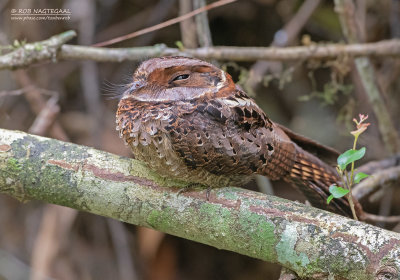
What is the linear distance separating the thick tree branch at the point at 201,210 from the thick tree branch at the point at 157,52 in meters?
0.60

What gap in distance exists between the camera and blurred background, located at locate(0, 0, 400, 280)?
10.5ft

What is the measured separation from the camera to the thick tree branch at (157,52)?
7.13ft

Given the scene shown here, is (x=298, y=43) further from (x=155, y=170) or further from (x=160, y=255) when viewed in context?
(x=155, y=170)

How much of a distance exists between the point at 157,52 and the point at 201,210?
1.07m

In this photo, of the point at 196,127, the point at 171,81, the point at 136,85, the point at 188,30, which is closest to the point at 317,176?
the point at 196,127

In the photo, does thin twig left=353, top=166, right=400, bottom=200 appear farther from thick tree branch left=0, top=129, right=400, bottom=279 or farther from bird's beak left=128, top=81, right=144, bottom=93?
bird's beak left=128, top=81, right=144, bottom=93

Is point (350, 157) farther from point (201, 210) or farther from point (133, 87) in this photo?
point (133, 87)

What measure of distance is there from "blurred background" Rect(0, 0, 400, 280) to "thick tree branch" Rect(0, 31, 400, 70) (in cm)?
54

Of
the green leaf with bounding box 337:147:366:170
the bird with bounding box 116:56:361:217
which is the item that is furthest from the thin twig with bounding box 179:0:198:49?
the green leaf with bounding box 337:147:366:170

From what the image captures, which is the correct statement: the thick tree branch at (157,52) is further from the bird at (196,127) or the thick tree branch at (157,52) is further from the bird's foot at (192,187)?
the bird's foot at (192,187)

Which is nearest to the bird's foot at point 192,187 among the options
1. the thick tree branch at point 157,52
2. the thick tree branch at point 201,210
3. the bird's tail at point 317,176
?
the thick tree branch at point 201,210

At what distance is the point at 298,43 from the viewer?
3566 mm

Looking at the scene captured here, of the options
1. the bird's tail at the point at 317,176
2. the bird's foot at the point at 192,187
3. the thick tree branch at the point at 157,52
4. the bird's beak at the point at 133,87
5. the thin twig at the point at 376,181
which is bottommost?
the bird's foot at the point at 192,187

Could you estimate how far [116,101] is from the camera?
3.58 m
